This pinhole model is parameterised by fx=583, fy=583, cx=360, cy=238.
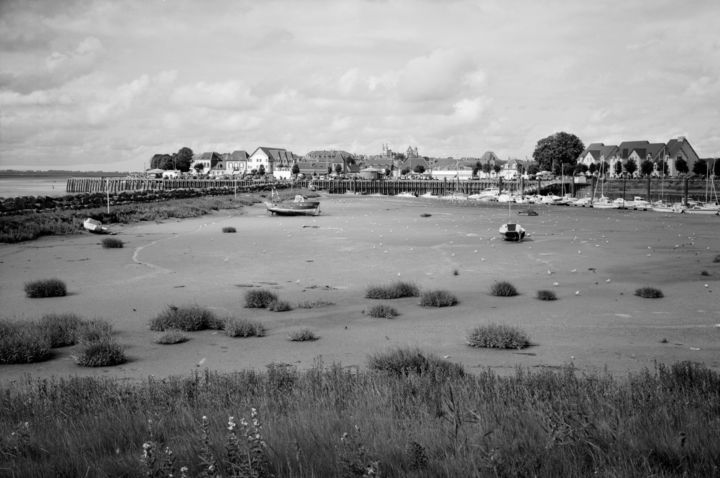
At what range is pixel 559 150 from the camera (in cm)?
16362

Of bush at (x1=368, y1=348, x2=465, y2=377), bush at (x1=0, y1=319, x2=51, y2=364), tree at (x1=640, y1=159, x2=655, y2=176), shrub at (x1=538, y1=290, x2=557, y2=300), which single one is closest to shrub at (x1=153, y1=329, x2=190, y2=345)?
bush at (x1=0, y1=319, x2=51, y2=364)

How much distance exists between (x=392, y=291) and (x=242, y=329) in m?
6.56

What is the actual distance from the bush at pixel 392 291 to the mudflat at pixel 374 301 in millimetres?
435

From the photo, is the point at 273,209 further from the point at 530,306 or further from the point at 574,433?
the point at 574,433

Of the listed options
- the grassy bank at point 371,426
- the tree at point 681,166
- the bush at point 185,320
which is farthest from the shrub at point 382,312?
the tree at point 681,166

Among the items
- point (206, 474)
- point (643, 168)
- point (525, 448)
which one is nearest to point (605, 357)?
point (525, 448)

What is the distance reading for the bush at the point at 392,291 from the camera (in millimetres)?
19578

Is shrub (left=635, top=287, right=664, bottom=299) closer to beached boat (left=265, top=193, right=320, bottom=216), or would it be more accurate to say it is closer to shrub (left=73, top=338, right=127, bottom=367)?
shrub (left=73, top=338, right=127, bottom=367)

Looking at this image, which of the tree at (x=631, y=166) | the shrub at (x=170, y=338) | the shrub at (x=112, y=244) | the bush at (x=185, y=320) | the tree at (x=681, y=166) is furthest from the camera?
the tree at (x=631, y=166)

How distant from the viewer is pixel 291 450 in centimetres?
598

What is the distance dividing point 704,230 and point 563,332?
143ft

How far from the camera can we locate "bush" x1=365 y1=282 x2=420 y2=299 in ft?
64.2

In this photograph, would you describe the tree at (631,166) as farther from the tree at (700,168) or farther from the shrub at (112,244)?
the shrub at (112,244)

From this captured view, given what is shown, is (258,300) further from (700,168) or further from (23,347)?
(700,168)
